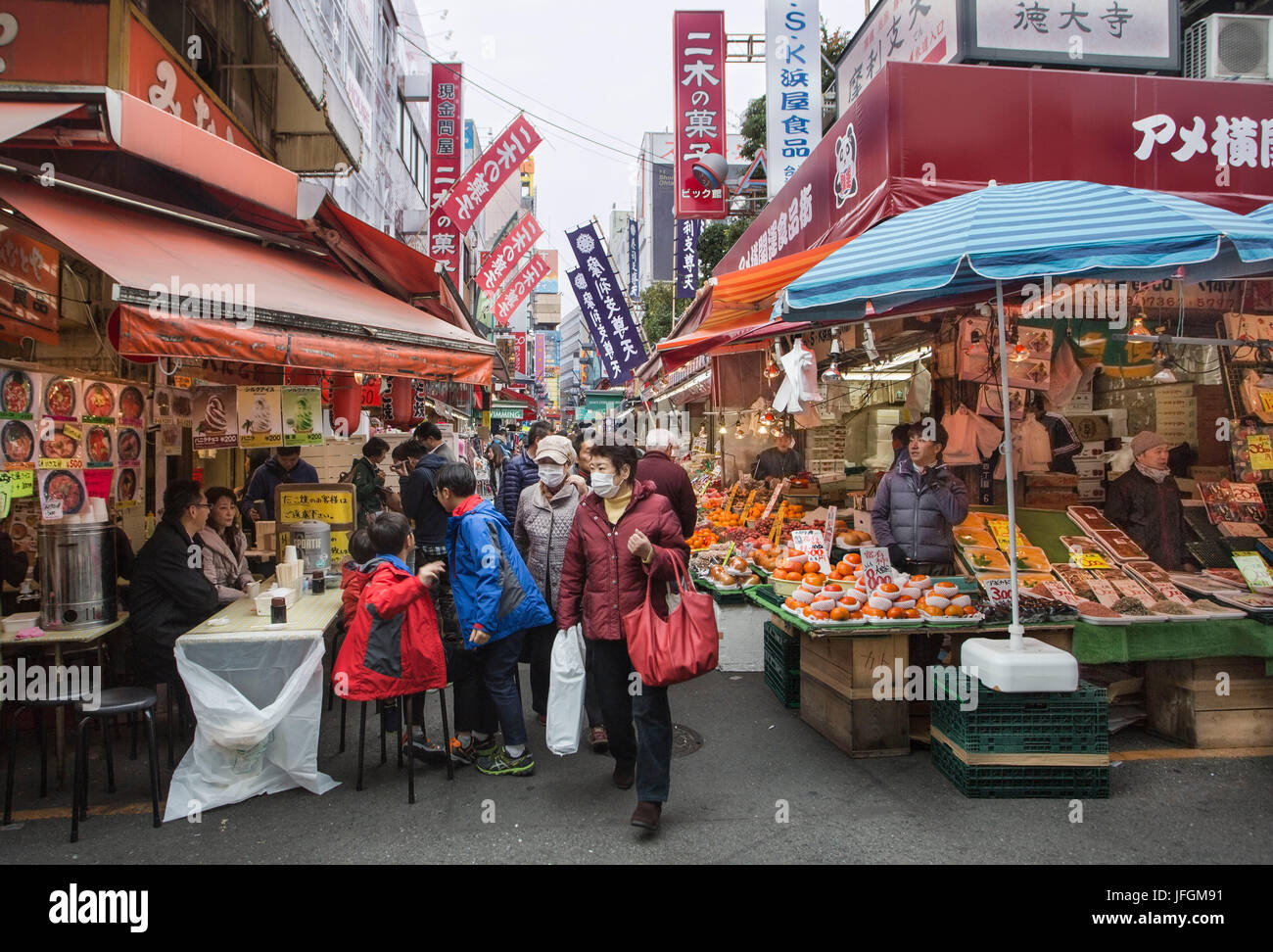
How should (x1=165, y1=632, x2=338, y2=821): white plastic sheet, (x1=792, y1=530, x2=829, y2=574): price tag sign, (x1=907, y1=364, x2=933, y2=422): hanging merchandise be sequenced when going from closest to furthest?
1. (x1=165, y1=632, x2=338, y2=821): white plastic sheet
2. (x1=792, y1=530, x2=829, y2=574): price tag sign
3. (x1=907, y1=364, x2=933, y2=422): hanging merchandise

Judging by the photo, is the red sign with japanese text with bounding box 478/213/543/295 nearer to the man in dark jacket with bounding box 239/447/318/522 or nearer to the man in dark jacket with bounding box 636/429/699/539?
the man in dark jacket with bounding box 239/447/318/522

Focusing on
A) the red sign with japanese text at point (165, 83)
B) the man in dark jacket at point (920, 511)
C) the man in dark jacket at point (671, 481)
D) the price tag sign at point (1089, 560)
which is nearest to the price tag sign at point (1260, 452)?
the price tag sign at point (1089, 560)

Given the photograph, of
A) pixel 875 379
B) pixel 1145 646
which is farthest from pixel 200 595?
pixel 875 379

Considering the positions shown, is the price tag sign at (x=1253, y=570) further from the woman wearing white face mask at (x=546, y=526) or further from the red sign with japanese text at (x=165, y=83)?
the red sign with japanese text at (x=165, y=83)

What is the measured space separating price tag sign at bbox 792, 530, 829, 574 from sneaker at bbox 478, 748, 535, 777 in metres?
3.13

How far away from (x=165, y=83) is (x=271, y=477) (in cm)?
408

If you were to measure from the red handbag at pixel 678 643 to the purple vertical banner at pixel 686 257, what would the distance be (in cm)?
1642

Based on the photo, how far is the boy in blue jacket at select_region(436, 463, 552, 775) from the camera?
15.7 feet

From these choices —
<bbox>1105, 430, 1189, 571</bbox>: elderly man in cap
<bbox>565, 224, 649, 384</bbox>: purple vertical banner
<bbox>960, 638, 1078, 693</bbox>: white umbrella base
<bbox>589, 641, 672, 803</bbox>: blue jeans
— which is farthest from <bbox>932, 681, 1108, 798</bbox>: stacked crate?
<bbox>565, 224, 649, 384</bbox>: purple vertical banner

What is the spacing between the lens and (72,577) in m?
4.84

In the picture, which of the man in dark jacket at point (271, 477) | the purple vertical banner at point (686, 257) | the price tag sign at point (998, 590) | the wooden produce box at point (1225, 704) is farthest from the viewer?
the purple vertical banner at point (686, 257)

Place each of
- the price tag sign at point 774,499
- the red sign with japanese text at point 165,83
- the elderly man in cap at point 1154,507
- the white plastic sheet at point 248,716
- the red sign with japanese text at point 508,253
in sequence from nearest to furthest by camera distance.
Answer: the white plastic sheet at point 248,716 < the red sign with japanese text at point 165,83 < the elderly man in cap at point 1154,507 < the price tag sign at point 774,499 < the red sign with japanese text at point 508,253

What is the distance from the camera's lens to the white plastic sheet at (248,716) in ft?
14.3
